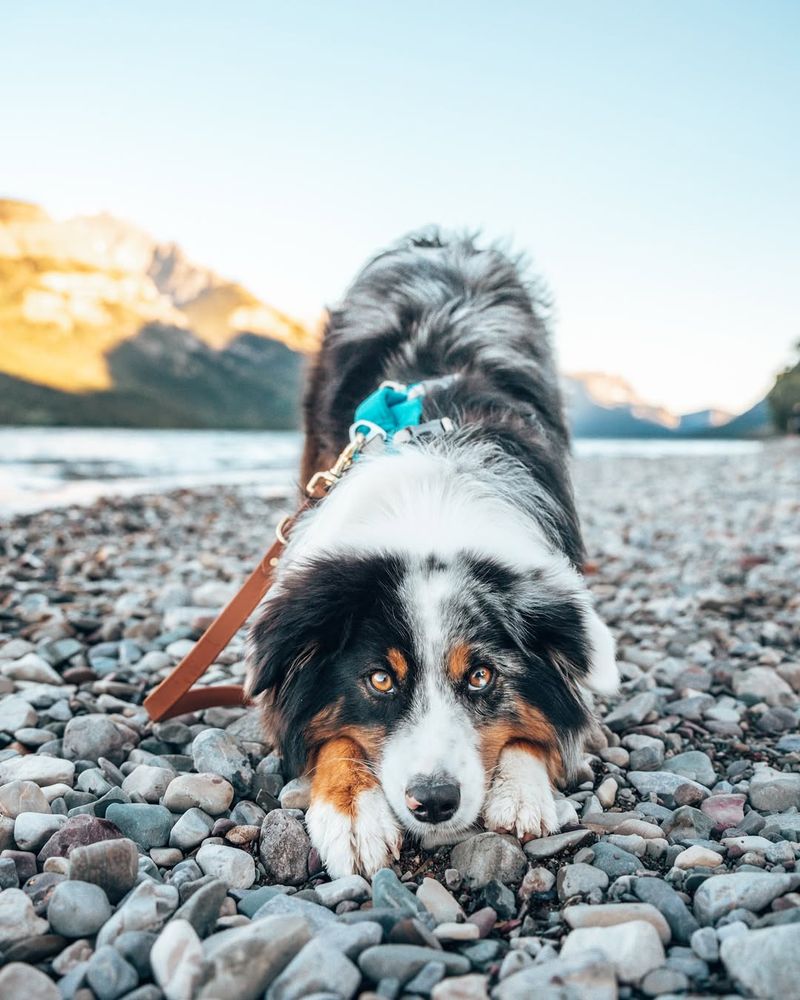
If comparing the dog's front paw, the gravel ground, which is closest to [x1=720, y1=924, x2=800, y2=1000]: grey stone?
the gravel ground

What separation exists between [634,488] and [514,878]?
45.0 feet

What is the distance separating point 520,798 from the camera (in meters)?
2.48

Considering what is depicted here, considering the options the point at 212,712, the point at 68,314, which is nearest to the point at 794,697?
the point at 212,712

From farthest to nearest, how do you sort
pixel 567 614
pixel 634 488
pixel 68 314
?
pixel 68 314, pixel 634 488, pixel 567 614

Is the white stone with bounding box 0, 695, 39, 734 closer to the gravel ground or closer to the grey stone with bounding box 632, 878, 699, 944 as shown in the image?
the gravel ground

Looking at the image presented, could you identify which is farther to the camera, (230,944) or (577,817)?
(577,817)

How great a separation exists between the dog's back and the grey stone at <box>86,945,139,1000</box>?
219 centimetres

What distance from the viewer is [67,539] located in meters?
7.74

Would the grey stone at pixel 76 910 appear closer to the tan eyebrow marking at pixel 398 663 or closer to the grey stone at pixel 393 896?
the grey stone at pixel 393 896

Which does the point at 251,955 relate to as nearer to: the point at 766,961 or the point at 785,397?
the point at 766,961

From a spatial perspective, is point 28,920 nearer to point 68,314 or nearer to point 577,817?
point 577,817

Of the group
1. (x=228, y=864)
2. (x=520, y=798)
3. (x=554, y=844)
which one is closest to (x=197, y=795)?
(x=228, y=864)

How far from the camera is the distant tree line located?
34594mm

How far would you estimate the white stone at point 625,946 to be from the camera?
172cm
